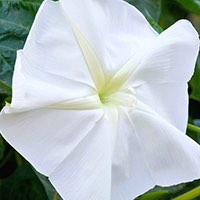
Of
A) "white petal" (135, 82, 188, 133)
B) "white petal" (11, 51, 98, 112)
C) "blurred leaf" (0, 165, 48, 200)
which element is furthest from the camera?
"blurred leaf" (0, 165, 48, 200)

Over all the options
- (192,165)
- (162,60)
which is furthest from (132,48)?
(192,165)

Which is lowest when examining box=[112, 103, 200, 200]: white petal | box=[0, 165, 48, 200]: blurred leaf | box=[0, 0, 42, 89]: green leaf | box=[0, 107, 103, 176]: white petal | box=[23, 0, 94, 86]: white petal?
box=[0, 165, 48, 200]: blurred leaf

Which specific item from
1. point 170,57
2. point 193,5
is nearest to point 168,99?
point 170,57

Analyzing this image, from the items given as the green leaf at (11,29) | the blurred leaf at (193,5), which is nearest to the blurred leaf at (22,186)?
the green leaf at (11,29)

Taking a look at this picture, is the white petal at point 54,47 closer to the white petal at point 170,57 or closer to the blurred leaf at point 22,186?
the white petal at point 170,57

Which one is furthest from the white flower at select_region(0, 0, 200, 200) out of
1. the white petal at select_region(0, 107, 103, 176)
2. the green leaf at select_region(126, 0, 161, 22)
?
the green leaf at select_region(126, 0, 161, 22)

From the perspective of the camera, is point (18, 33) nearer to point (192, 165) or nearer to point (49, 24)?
point (49, 24)

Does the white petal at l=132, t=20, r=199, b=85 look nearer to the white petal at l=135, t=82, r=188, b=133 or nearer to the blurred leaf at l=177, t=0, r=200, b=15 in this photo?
the white petal at l=135, t=82, r=188, b=133
